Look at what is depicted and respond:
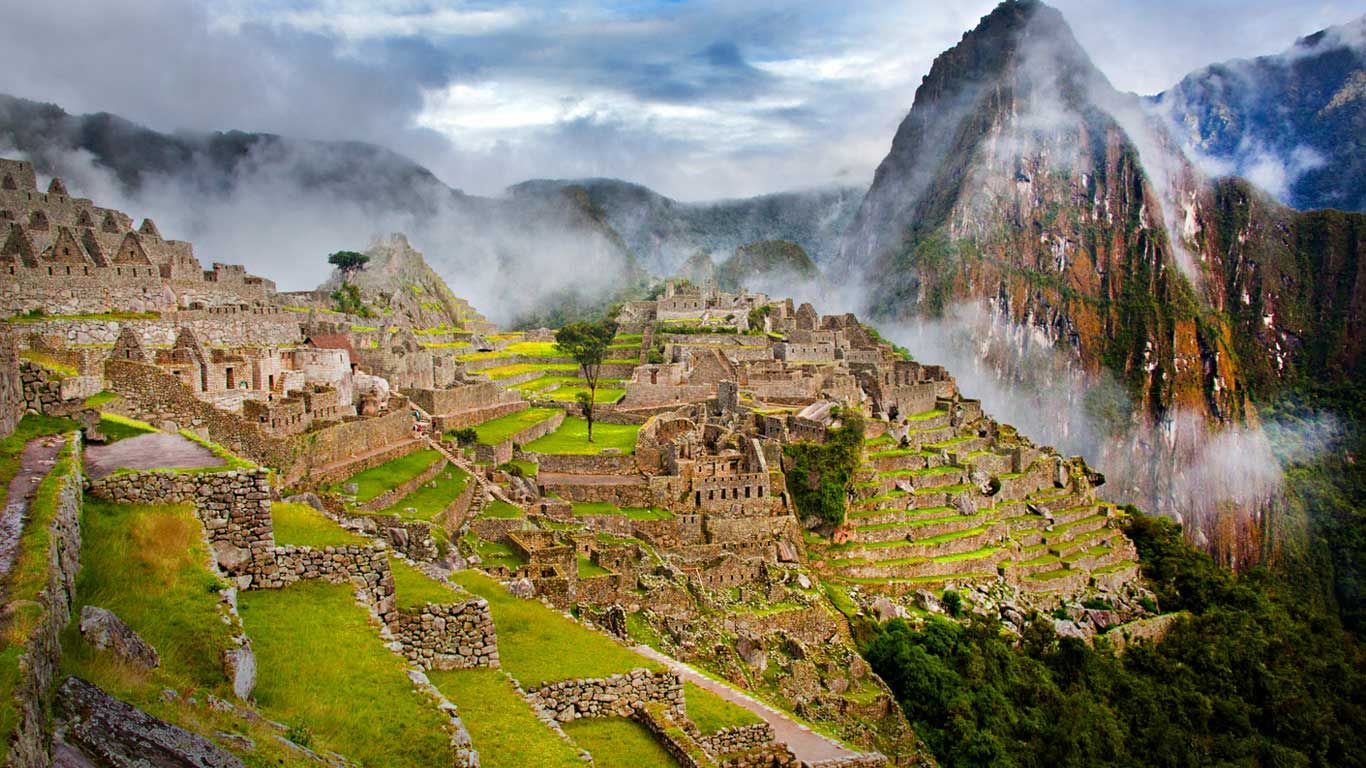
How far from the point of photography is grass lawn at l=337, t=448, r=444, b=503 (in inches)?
846

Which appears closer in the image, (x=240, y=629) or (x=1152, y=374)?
(x=240, y=629)

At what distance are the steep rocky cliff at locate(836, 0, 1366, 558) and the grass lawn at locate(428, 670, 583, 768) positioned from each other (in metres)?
136

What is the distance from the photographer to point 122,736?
197 inches

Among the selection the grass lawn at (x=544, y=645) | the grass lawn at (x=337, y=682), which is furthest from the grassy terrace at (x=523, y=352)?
the grass lawn at (x=337, y=682)

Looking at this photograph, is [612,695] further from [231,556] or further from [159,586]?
[159,586]

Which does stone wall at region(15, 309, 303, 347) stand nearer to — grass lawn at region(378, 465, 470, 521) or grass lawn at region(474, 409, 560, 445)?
grass lawn at region(378, 465, 470, 521)

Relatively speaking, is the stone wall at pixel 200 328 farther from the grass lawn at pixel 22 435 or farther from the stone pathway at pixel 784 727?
the stone pathway at pixel 784 727

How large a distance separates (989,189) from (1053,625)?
434 feet

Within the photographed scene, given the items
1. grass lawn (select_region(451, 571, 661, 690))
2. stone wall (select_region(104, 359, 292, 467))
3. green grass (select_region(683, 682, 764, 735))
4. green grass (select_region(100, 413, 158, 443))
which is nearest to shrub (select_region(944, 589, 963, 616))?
green grass (select_region(683, 682, 764, 735))

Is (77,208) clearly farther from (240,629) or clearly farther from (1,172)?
(240,629)

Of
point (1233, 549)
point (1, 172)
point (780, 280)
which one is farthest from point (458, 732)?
point (1233, 549)

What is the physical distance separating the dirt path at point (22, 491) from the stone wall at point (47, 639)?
210 mm

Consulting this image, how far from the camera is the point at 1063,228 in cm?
16188

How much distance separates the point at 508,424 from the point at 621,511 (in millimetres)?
9000
